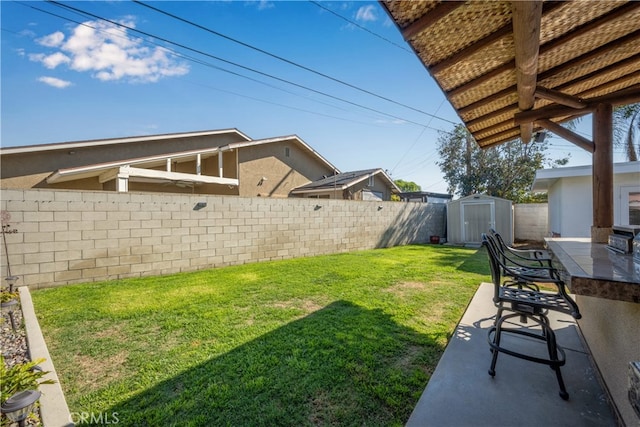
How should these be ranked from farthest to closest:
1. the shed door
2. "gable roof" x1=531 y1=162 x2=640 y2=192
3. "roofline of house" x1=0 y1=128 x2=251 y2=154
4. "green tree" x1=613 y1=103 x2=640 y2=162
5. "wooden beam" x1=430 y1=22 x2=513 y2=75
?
"green tree" x1=613 y1=103 x2=640 y2=162, the shed door, "roofline of house" x1=0 y1=128 x2=251 y2=154, "gable roof" x1=531 y1=162 x2=640 y2=192, "wooden beam" x1=430 y1=22 x2=513 y2=75

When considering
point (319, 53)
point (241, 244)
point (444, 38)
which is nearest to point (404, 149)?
point (319, 53)

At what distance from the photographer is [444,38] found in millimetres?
1785

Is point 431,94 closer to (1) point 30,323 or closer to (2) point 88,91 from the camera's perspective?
(2) point 88,91

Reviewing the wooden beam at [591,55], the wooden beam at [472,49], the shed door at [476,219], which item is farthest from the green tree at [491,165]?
the wooden beam at [472,49]

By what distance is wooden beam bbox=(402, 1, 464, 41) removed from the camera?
1.50m

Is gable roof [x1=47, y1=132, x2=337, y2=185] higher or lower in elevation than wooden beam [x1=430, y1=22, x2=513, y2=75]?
higher

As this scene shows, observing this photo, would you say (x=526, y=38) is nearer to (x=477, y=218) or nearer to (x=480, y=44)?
(x=480, y=44)

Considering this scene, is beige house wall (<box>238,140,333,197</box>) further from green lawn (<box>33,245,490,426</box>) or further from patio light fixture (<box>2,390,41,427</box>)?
patio light fixture (<box>2,390,41,427</box>)

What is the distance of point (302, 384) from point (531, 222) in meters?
15.2

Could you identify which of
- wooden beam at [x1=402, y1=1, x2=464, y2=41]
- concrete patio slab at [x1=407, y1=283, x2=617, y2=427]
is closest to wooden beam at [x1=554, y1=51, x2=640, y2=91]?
wooden beam at [x1=402, y1=1, x2=464, y2=41]

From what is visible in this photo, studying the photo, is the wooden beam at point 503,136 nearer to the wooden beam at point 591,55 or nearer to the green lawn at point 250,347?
the wooden beam at point 591,55

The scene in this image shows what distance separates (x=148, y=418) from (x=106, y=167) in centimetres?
922

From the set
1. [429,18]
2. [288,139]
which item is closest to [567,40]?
[429,18]

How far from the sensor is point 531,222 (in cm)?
1342
